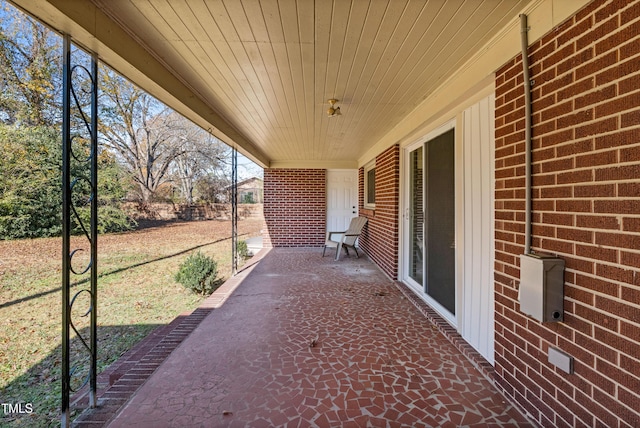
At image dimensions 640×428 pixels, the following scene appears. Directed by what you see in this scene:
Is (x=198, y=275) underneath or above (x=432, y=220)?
underneath

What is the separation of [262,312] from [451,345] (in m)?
1.85

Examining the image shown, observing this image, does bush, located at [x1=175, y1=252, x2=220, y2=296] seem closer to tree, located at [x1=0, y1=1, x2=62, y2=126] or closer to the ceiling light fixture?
the ceiling light fixture

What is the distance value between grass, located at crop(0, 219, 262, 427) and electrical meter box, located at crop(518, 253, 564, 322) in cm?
295

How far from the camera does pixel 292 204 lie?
7414 millimetres

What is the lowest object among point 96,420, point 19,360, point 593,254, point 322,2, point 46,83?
point 19,360

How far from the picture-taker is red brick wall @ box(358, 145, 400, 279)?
4.15m

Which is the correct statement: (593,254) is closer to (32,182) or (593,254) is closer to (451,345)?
(451,345)

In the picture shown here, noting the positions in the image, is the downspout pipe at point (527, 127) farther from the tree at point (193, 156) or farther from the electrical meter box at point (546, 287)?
the tree at point (193, 156)

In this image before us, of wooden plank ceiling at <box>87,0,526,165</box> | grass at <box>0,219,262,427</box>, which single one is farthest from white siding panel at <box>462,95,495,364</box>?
grass at <box>0,219,262,427</box>

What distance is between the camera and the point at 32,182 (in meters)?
6.14

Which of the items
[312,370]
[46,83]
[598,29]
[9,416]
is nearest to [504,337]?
[312,370]

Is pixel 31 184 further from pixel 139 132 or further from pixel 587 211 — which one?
pixel 587 211

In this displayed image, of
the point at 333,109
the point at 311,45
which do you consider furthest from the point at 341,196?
the point at 311,45

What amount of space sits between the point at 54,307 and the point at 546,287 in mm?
5649
